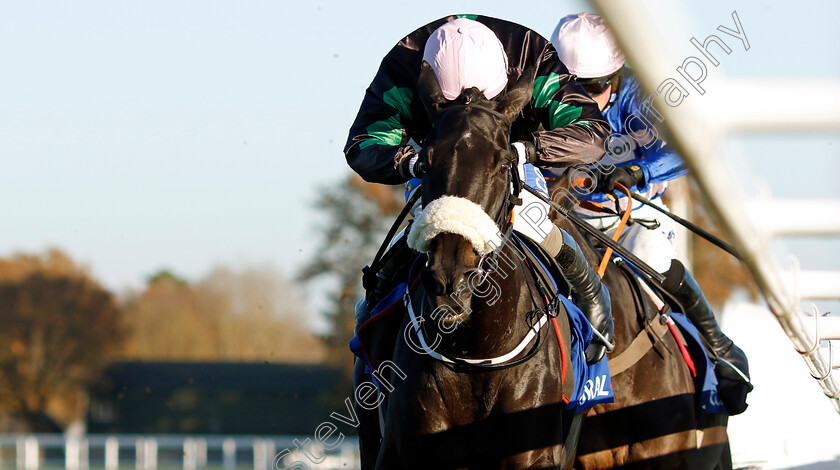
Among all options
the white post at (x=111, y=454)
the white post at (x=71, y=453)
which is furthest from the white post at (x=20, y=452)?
the white post at (x=111, y=454)

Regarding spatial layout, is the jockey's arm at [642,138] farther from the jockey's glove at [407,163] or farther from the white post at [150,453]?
the white post at [150,453]

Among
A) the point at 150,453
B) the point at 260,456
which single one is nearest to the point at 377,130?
the point at 260,456

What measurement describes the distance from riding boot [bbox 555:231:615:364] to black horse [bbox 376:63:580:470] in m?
0.60

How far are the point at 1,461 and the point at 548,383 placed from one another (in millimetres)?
21642

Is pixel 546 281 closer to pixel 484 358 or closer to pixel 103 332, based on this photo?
pixel 484 358

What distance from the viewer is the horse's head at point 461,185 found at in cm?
311

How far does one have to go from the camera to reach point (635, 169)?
17.8 feet

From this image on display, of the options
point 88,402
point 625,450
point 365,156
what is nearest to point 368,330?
point 365,156

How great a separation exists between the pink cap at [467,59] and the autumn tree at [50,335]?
36.6m

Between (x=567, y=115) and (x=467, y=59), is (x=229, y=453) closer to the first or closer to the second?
(x=567, y=115)

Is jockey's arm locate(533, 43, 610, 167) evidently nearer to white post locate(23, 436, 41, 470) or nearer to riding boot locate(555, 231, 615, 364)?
riding boot locate(555, 231, 615, 364)

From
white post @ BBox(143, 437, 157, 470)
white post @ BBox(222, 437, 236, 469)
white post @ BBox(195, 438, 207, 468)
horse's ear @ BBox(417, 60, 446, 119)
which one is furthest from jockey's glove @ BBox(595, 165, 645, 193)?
white post @ BBox(195, 438, 207, 468)

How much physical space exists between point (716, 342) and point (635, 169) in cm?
101

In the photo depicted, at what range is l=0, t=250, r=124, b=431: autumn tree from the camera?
37938 millimetres
